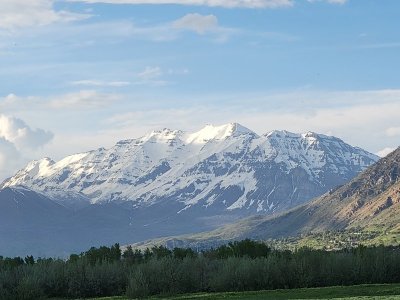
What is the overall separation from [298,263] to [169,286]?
18777mm

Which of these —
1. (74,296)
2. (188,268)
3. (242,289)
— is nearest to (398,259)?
(242,289)

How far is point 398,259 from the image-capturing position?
10825cm

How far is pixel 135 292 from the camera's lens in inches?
3647

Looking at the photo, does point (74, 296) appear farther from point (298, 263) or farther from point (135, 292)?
point (298, 263)

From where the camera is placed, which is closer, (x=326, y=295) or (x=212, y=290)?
(x=326, y=295)

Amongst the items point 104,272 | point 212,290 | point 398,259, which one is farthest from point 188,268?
point 398,259

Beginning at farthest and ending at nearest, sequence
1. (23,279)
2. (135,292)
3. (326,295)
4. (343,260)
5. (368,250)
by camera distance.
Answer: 1. (368,250)
2. (343,260)
3. (23,279)
4. (135,292)
5. (326,295)

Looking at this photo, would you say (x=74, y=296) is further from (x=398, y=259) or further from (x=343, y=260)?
(x=398, y=259)

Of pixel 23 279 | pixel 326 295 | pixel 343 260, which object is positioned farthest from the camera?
pixel 343 260

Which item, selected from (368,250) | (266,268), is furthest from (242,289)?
(368,250)

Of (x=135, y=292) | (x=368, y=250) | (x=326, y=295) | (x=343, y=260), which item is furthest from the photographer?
(x=368, y=250)

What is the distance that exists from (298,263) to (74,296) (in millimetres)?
32698

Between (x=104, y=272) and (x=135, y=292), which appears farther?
(x=104, y=272)

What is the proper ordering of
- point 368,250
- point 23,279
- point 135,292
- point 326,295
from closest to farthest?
point 326,295
point 135,292
point 23,279
point 368,250
